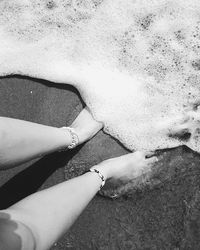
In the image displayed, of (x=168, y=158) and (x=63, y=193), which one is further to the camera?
(x=168, y=158)

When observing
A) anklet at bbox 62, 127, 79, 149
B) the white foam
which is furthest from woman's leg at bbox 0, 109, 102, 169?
the white foam

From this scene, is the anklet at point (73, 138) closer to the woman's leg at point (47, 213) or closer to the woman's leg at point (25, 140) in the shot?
the woman's leg at point (25, 140)

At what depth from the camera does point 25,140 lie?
5.10 ft

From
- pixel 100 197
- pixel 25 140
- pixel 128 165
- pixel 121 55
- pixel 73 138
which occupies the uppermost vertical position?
pixel 121 55

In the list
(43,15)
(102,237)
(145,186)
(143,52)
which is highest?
(43,15)

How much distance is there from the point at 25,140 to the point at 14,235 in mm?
426

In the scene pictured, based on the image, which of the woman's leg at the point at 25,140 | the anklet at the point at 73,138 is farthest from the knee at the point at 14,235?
the anklet at the point at 73,138

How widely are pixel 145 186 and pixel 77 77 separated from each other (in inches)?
26.5

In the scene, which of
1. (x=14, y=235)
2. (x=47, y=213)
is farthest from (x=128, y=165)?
(x=14, y=235)

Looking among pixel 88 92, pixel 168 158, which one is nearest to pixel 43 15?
pixel 88 92

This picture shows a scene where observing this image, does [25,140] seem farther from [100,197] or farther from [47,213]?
[100,197]

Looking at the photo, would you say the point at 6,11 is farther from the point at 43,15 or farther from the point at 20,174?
the point at 20,174

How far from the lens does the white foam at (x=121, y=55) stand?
196 cm

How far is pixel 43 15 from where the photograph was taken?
212 centimetres
